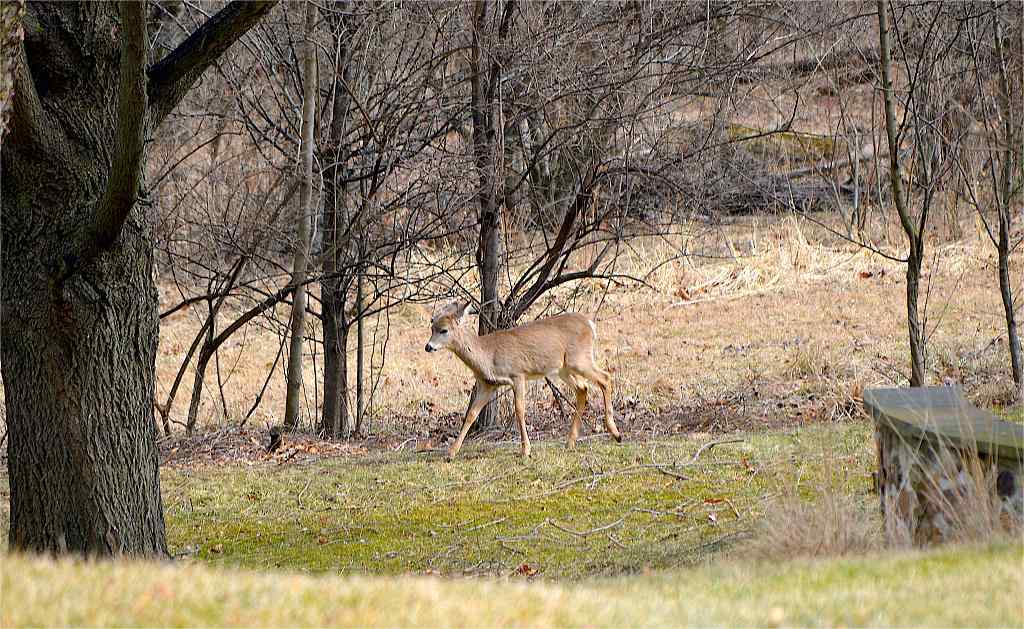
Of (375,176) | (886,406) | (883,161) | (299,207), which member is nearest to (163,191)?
(299,207)

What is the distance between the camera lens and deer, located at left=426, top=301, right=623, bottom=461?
38.0ft

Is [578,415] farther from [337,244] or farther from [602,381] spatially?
[337,244]

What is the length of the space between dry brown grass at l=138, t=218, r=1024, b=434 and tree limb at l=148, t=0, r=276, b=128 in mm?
6071

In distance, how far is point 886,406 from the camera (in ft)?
21.2

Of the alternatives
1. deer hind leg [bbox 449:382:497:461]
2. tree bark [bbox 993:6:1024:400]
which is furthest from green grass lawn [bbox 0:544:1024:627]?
tree bark [bbox 993:6:1024:400]

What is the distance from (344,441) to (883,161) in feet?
41.8

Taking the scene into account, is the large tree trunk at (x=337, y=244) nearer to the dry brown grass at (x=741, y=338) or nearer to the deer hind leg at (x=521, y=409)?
the dry brown grass at (x=741, y=338)

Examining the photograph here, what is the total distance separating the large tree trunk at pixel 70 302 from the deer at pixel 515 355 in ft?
15.7

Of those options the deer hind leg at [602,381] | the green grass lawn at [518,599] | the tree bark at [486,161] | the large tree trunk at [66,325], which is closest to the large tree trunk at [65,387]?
the large tree trunk at [66,325]

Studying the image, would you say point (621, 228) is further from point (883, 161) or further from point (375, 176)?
point (883, 161)

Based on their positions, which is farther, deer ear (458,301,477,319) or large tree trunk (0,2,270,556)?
deer ear (458,301,477,319)

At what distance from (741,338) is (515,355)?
617cm

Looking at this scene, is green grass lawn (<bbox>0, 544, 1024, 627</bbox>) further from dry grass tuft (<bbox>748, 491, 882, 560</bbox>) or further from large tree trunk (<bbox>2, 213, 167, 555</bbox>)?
large tree trunk (<bbox>2, 213, 167, 555</bbox>)

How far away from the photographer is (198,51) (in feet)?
21.9
